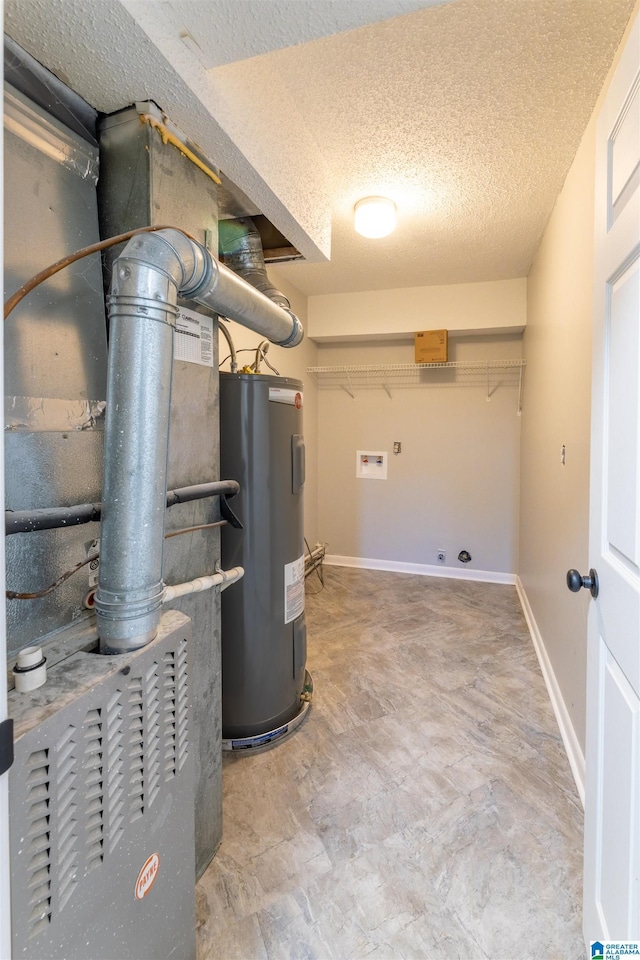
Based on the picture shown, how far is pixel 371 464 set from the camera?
4.33m

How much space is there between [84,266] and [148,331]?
394mm

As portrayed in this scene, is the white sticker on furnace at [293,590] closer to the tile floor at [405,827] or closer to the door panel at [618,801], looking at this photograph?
the tile floor at [405,827]

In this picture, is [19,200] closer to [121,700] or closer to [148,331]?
[148,331]

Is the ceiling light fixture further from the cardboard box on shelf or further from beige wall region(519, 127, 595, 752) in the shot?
the cardboard box on shelf

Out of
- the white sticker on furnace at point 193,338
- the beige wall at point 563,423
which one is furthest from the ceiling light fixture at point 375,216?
the white sticker on furnace at point 193,338

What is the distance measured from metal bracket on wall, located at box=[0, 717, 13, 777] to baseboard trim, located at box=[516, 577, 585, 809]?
1.92m

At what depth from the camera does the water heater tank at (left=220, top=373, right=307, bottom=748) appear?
1783 millimetres

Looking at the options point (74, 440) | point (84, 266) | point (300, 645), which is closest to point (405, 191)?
point (84, 266)

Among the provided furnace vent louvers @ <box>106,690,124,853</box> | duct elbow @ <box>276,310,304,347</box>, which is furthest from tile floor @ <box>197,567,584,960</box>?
duct elbow @ <box>276,310,304,347</box>

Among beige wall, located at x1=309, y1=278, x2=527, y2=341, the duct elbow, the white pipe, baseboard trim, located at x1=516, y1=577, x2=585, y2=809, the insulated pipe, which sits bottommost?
baseboard trim, located at x1=516, y1=577, x2=585, y2=809

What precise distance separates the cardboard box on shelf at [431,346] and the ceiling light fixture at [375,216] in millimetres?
1409

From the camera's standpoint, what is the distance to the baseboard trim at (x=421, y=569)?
3980mm

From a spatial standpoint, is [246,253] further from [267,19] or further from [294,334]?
[267,19]

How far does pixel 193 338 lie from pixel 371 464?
3150mm
